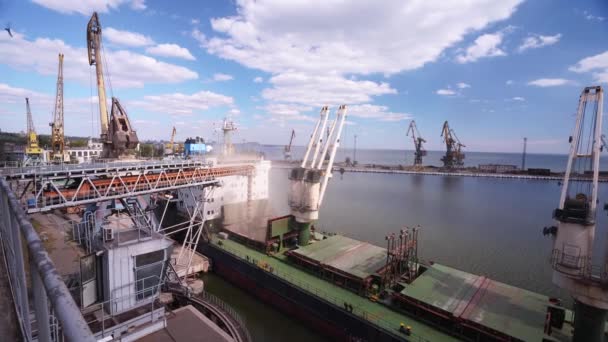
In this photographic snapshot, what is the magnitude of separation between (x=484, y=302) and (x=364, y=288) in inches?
246

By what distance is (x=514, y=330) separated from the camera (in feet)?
43.8

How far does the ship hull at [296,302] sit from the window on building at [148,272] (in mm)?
9603

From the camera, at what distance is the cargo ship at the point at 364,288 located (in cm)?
1443

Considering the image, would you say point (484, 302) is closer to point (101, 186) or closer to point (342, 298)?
point (342, 298)

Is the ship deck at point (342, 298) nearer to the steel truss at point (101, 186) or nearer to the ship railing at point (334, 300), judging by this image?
the ship railing at point (334, 300)

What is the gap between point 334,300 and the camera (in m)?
17.4

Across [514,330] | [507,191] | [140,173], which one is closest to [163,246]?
[140,173]

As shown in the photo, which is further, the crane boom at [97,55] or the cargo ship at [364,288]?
the crane boom at [97,55]

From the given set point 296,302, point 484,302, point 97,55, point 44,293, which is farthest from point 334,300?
point 97,55

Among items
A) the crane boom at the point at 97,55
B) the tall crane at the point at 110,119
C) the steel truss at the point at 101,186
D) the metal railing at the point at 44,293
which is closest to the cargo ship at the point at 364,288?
the steel truss at the point at 101,186

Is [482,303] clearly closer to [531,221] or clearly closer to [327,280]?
[327,280]

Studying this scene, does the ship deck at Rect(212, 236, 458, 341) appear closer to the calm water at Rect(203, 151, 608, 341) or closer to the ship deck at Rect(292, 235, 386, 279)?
the ship deck at Rect(292, 235, 386, 279)

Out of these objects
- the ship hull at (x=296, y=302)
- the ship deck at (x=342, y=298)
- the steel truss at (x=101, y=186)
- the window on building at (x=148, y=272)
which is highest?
the steel truss at (x=101, y=186)

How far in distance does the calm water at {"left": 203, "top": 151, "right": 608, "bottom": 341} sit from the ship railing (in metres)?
2.70
